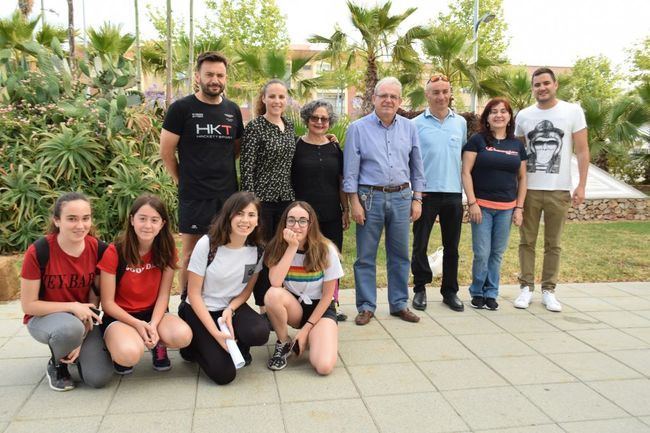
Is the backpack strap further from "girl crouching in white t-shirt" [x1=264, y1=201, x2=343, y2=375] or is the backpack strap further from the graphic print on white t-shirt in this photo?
the graphic print on white t-shirt

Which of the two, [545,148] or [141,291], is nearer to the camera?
[141,291]

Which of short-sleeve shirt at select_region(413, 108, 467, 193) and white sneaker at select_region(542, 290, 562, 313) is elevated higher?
short-sleeve shirt at select_region(413, 108, 467, 193)

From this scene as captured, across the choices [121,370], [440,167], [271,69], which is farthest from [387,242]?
[271,69]

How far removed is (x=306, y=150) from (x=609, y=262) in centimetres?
495

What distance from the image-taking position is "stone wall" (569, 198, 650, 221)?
1074 cm

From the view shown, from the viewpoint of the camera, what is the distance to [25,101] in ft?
25.9

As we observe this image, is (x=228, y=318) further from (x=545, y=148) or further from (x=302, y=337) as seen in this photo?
(x=545, y=148)

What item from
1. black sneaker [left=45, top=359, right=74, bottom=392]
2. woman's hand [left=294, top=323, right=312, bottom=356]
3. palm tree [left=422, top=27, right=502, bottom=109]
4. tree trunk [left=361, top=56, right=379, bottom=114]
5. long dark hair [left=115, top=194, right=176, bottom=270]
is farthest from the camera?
tree trunk [left=361, top=56, right=379, bottom=114]

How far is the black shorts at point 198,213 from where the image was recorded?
12.3ft

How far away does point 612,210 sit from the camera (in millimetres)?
10797

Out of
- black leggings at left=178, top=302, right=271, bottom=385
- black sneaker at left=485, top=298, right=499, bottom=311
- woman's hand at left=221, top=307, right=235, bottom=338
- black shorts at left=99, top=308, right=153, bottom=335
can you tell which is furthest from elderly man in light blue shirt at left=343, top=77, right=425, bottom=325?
black shorts at left=99, top=308, right=153, bottom=335

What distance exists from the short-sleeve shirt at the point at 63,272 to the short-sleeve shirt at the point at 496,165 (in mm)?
3185

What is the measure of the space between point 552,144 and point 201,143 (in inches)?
121

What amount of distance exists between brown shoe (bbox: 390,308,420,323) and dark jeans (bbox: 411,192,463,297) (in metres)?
0.41
